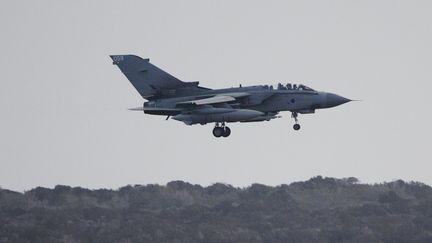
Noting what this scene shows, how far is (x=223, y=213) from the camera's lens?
115 m

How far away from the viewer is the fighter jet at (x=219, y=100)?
236ft

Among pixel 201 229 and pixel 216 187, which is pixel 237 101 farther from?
pixel 216 187

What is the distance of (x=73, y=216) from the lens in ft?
362

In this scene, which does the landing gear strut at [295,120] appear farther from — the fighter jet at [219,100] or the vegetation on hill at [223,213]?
the vegetation on hill at [223,213]

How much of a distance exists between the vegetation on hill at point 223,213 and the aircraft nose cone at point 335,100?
102 feet

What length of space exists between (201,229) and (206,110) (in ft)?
118

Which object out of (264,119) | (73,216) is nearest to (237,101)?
(264,119)

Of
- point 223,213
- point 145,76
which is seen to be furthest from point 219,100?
point 223,213

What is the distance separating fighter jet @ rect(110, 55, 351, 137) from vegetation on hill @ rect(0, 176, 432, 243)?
2735 cm

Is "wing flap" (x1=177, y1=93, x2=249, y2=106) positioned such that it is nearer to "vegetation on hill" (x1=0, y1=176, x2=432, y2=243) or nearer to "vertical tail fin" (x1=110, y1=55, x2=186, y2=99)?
"vertical tail fin" (x1=110, y1=55, x2=186, y2=99)

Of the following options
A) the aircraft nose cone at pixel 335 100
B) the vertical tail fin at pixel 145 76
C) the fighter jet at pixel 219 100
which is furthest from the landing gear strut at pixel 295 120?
the vertical tail fin at pixel 145 76

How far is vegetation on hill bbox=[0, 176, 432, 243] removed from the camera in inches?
4085

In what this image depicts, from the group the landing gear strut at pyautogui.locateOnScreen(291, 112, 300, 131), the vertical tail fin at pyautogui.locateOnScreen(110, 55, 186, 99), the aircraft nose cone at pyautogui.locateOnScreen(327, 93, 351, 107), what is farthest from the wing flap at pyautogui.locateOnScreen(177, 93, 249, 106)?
the aircraft nose cone at pyautogui.locateOnScreen(327, 93, 351, 107)

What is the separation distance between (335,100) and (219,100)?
18.7 ft
